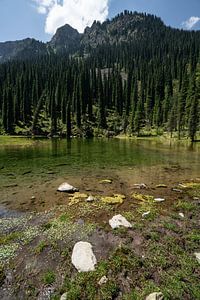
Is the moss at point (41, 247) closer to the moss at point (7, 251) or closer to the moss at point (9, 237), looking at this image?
the moss at point (7, 251)

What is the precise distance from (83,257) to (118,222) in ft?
14.0

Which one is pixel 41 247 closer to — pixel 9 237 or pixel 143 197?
pixel 9 237

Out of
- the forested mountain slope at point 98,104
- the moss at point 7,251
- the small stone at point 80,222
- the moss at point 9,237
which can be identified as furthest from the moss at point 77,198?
the forested mountain slope at point 98,104

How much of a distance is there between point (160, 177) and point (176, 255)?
18.3 m

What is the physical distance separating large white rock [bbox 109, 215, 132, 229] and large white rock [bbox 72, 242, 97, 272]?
9.06 ft

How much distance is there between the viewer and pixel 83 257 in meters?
11.5

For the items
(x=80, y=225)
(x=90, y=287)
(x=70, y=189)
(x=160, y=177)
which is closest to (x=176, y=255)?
(x=90, y=287)

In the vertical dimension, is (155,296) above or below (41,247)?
above

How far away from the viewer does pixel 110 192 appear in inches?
894

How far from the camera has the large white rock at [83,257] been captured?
10742 mm

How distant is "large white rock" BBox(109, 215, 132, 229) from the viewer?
48.6 ft

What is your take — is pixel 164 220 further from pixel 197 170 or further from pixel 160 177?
pixel 197 170

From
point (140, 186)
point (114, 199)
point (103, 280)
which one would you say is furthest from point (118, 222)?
point (140, 186)

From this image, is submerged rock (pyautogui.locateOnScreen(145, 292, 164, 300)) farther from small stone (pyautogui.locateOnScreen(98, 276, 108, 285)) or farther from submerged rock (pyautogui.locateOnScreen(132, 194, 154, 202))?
submerged rock (pyautogui.locateOnScreen(132, 194, 154, 202))
